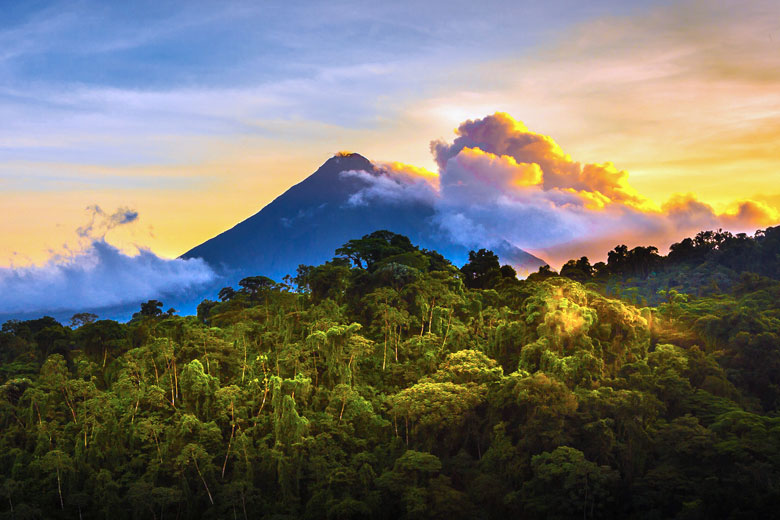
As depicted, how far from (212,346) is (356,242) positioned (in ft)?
43.3

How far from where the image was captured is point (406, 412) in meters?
20.8

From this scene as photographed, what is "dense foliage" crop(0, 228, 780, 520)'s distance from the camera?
18000 millimetres

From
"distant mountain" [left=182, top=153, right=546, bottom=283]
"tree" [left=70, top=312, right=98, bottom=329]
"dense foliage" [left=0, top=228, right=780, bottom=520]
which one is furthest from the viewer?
"distant mountain" [left=182, top=153, right=546, bottom=283]

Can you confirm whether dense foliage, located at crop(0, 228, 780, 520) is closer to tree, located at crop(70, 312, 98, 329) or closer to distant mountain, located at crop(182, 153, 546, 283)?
tree, located at crop(70, 312, 98, 329)

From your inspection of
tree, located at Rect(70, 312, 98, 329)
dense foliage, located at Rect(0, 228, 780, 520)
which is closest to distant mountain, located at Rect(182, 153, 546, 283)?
tree, located at Rect(70, 312, 98, 329)

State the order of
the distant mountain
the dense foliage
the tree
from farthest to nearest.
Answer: the distant mountain
the tree
the dense foliage

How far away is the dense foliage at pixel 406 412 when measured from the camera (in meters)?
18.0

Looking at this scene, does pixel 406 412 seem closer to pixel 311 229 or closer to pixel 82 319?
pixel 82 319

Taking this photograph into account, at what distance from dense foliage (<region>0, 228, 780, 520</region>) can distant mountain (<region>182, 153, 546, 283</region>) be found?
264 feet

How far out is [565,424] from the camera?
750 inches

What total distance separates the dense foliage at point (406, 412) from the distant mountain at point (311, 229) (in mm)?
80394

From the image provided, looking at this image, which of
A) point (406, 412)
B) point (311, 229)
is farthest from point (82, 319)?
point (311, 229)

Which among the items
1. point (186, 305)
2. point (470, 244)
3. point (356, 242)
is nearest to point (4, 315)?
point (186, 305)

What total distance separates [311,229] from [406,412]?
300ft
